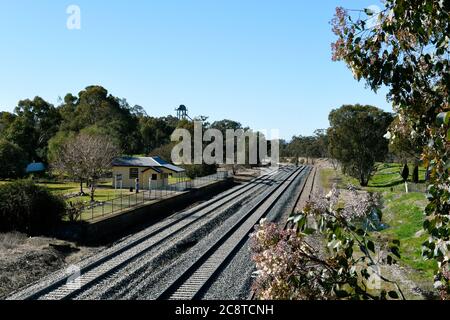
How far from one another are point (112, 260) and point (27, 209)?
293 inches

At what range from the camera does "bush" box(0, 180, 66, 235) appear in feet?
76.7

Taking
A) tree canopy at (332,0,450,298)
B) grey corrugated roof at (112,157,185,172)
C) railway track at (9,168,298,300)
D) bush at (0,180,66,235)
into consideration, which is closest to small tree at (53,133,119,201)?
grey corrugated roof at (112,157,185,172)

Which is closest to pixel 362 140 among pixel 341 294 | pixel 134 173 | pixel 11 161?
pixel 134 173

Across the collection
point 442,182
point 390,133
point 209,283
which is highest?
point 390,133

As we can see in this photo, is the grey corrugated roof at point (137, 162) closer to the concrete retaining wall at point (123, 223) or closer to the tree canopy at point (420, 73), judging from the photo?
the concrete retaining wall at point (123, 223)

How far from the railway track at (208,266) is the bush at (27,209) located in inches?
372

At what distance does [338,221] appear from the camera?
3.60 m

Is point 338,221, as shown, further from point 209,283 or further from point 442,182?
point 209,283

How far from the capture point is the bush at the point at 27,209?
76.7 ft

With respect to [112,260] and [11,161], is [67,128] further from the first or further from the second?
[112,260]

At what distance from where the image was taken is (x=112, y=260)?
61.6 feet

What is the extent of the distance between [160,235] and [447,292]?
850 inches
